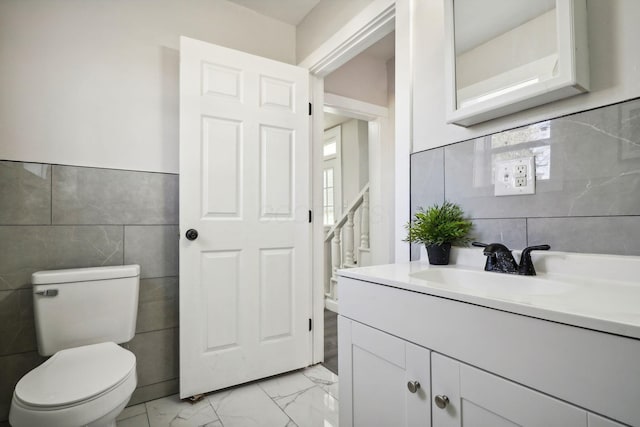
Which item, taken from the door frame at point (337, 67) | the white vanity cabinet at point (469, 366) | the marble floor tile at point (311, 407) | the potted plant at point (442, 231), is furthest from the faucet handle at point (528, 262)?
the marble floor tile at point (311, 407)

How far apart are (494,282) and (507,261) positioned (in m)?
0.07

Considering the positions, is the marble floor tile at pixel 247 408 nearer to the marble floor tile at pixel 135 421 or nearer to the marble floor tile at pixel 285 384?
the marble floor tile at pixel 285 384

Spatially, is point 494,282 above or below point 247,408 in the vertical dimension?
above

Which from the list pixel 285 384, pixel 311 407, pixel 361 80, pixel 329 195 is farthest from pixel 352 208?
pixel 311 407

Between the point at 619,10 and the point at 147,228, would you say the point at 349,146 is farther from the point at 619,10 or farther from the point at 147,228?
the point at 619,10

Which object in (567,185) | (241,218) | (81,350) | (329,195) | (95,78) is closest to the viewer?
(567,185)

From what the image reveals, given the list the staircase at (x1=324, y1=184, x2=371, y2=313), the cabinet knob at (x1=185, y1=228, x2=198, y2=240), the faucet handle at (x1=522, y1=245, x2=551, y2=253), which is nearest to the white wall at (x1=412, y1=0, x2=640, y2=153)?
the faucet handle at (x1=522, y1=245, x2=551, y2=253)

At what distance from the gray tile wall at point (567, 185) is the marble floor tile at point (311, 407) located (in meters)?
1.14

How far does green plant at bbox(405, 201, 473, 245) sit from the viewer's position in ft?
3.64

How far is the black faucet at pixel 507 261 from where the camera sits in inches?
35.6

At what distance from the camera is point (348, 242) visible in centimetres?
338

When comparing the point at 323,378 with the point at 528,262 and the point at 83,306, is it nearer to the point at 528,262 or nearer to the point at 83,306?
the point at 83,306

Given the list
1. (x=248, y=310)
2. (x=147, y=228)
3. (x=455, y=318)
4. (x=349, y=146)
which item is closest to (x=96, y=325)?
(x=147, y=228)

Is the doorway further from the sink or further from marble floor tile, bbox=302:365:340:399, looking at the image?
the sink
